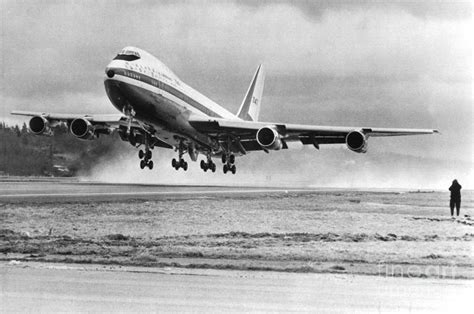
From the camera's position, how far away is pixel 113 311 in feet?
43.6

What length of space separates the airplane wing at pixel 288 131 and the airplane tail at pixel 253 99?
46.2 ft

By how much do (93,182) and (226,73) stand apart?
943 inches

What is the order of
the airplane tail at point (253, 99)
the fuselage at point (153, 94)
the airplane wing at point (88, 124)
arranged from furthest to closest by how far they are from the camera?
the airplane tail at point (253, 99)
the airplane wing at point (88, 124)
the fuselage at point (153, 94)

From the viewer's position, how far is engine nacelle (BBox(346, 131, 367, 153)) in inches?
1297

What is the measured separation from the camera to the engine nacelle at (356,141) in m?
32.9

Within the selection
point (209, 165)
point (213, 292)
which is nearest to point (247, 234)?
point (213, 292)

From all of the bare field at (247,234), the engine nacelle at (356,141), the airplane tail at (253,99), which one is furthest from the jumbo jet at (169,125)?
the airplane tail at (253,99)

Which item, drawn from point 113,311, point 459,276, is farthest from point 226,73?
point 113,311

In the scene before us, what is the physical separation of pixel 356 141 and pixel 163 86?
10.8 metres

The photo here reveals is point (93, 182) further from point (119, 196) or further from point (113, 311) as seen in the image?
point (113, 311)

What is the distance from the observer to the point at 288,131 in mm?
37000

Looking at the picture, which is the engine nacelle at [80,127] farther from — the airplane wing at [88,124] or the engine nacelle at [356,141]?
the engine nacelle at [356,141]

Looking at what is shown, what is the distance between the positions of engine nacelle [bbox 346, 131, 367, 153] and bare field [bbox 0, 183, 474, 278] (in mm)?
2788

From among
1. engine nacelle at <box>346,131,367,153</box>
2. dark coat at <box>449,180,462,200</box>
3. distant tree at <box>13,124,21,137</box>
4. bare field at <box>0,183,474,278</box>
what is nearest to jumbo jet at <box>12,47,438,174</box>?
engine nacelle at <box>346,131,367,153</box>
